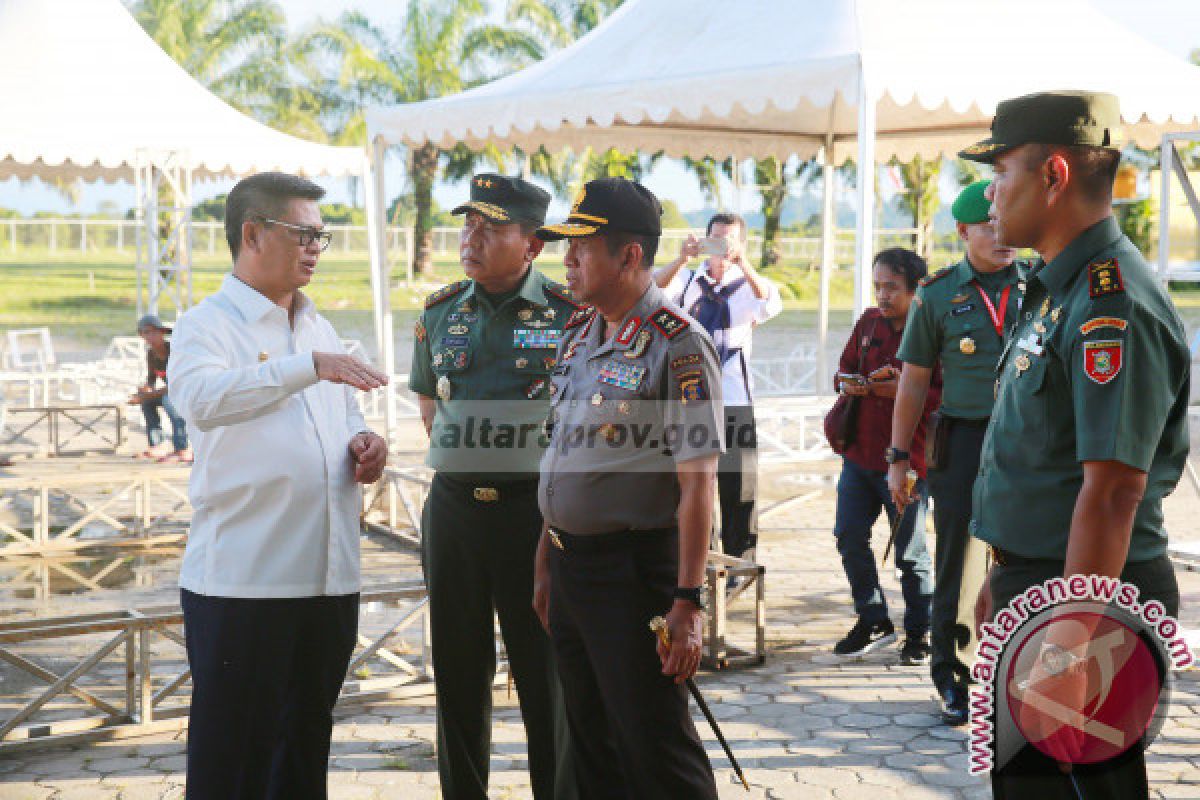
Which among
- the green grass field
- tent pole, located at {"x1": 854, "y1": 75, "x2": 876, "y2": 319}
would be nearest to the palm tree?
the green grass field

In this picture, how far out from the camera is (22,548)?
332 inches

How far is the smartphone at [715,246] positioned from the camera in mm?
6715

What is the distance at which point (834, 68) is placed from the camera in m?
7.40

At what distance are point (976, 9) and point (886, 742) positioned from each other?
5.37 metres

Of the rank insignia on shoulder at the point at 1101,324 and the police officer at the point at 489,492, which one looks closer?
the rank insignia on shoulder at the point at 1101,324

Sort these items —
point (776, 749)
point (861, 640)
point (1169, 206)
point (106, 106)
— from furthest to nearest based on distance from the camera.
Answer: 1. point (106, 106)
2. point (1169, 206)
3. point (861, 640)
4. point (776, 749)

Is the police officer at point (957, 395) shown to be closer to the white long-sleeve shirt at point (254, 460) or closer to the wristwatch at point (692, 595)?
the wristwatch at point (692, 595)

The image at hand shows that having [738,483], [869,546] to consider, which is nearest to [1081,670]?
[869,546]

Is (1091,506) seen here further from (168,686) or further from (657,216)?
(168,686)

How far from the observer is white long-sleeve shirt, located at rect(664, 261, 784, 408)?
22.1 ft

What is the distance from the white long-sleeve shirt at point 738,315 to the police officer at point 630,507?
342cm

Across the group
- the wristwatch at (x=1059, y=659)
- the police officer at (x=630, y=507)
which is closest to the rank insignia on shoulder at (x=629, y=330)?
the police officer at (x=630, y=507)

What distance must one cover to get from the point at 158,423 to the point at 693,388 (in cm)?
1079

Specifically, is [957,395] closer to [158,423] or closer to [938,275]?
[938,275]
